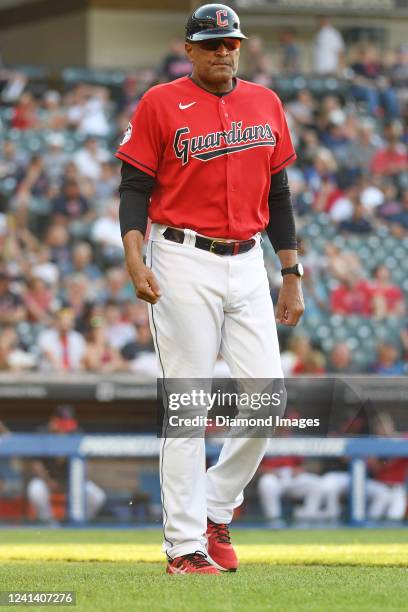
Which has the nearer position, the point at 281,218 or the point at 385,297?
the point at 281,218

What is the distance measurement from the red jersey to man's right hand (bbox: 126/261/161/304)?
24cm

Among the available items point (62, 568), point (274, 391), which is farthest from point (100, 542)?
point (274, 391)

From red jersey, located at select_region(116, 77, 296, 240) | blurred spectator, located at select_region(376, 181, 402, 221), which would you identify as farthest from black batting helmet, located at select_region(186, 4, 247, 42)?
blurred spectator, located at select_region(376, 181, 402, 221)

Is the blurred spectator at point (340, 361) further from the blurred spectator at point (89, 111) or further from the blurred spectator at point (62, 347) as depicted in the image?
the blurred spectator at point (89, 111)

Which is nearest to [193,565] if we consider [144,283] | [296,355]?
[144,283]

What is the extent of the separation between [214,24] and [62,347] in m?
7.00

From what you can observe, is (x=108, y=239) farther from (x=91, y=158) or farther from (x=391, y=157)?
(x=391, y=157)

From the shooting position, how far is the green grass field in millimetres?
3941

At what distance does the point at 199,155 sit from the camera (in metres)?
4.85

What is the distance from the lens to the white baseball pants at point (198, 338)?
479 cm

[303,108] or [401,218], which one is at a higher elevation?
[303,108]

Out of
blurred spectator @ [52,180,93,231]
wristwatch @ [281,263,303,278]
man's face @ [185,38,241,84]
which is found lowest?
blurred spectator @ [52,180,93,231]

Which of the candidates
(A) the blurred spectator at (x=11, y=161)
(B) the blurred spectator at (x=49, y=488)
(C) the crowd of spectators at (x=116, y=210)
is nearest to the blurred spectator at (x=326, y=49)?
(C) the crowd of spectators at (x=116, y=210)

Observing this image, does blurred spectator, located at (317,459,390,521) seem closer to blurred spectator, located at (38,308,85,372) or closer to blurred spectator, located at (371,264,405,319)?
blurred spectator, located at (38,308,85,372)
